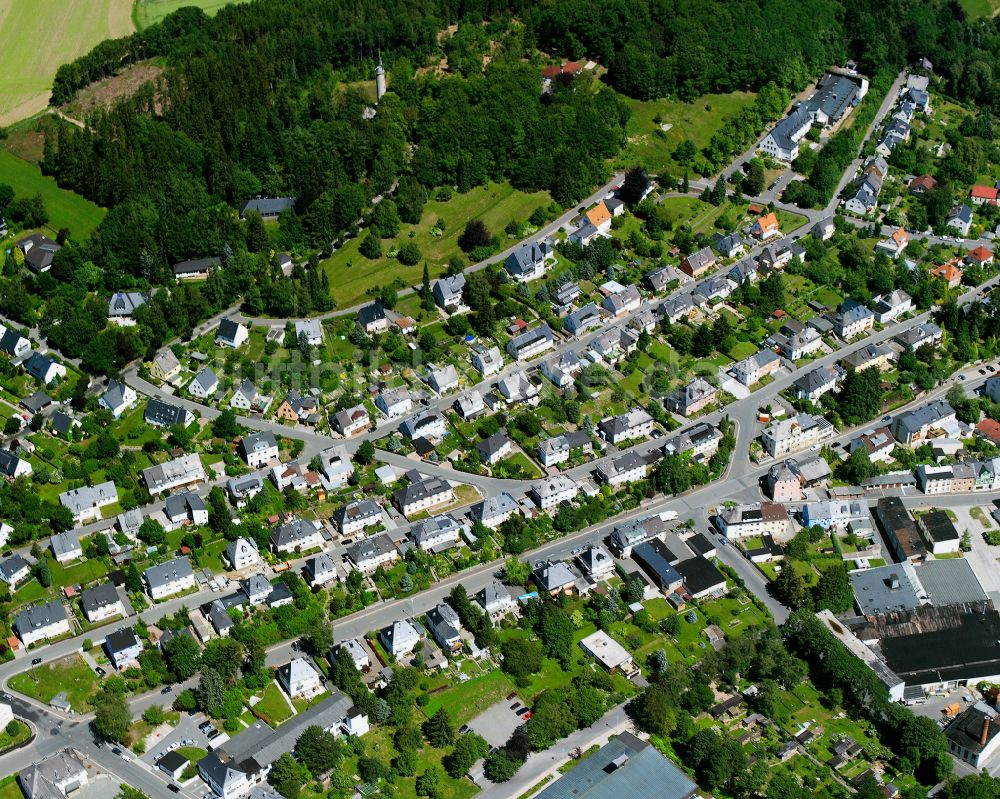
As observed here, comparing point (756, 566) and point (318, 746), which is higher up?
point (318, 746)

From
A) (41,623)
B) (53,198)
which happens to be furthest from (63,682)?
(53,198)

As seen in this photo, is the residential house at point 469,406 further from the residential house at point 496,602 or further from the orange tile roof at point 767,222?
the orange tile roof at point 767,222

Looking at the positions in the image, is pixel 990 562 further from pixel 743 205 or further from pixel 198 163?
pixel 198 163

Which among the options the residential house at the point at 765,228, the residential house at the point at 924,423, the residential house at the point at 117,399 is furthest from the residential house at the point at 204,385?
the residential house at the point at 924,423

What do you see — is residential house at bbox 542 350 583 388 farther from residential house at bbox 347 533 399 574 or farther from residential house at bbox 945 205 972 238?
residential house at bbox 945 205 972 238

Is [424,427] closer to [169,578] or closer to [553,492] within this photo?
[553,492]

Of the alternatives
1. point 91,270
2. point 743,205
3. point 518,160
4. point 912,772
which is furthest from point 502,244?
point 912,772
